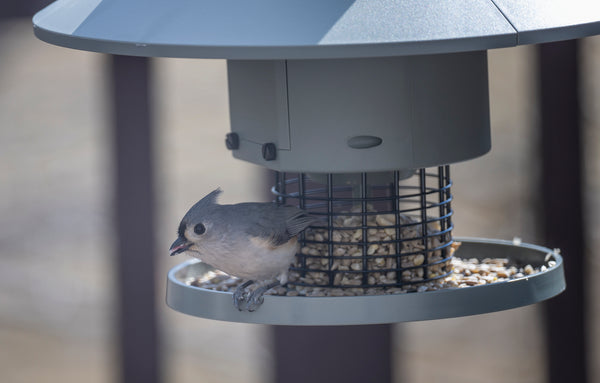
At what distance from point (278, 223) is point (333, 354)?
1.73 m

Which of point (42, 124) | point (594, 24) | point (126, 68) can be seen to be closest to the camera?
point (594, 24)

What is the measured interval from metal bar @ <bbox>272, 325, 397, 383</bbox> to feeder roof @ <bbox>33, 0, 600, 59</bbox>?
2.16 metres

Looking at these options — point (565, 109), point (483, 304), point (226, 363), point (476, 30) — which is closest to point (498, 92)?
point (565, 109)

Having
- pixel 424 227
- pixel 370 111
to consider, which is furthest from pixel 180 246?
pixel 424 227

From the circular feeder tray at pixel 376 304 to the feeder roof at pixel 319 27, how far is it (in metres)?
0.59

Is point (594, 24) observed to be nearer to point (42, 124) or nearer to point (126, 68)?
point (126, 68)

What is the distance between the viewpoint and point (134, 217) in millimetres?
3684

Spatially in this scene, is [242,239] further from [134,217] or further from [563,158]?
[563,158]

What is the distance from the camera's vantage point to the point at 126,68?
361cm

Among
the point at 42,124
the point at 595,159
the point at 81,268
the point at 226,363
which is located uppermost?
the point at 42,124

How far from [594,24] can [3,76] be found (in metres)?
2.74

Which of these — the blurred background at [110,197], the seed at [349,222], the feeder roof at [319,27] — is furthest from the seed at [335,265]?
the blurred background at [110,197]

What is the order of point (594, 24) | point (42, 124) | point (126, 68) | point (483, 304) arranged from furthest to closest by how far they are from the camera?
1. point (42, 124)
2. point (126, 68)
3. point (483, 304)
4. point (594, 24)

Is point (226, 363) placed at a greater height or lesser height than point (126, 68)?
lesser
